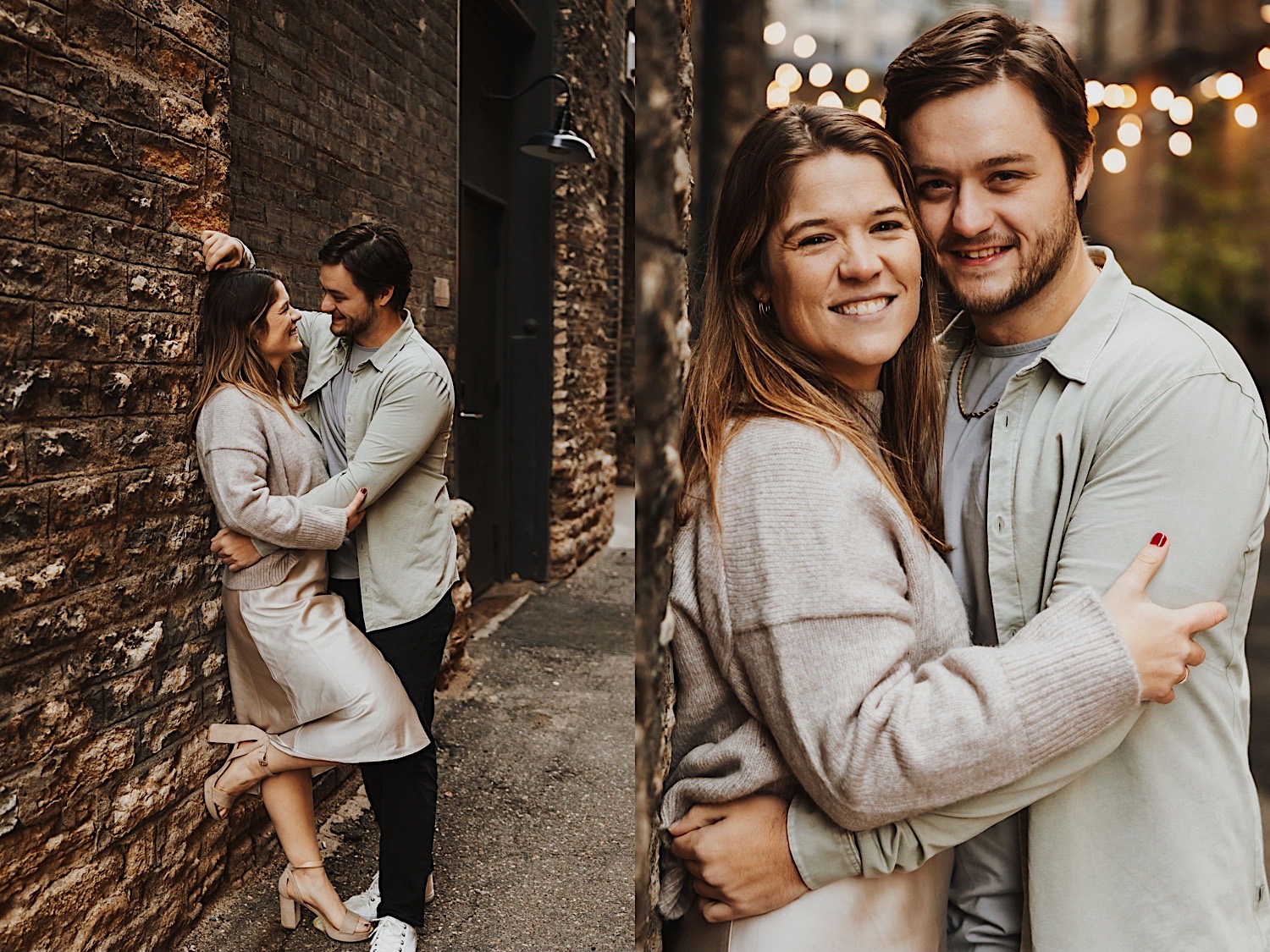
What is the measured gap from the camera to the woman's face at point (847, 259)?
108 centimetres

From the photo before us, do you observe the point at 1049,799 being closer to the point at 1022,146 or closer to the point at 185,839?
the point at 1022,146

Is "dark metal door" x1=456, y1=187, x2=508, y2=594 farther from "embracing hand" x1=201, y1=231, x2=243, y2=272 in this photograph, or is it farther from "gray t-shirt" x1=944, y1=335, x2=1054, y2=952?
"gray t-shirt" x1=944, y1=335, x2=1054, y2=952

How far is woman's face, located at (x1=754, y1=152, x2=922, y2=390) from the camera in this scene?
3.53 feet

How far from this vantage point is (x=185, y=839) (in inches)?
70.1

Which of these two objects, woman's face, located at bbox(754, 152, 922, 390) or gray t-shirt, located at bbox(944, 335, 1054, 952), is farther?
gray t-shirt, located at bbox(944, 335, 1054, 952)

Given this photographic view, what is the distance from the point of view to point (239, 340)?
1.69 meters

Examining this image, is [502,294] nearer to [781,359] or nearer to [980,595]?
[781,359]

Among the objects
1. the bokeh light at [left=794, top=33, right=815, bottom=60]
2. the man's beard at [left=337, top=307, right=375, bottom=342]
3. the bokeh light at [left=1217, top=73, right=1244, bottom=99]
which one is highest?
the bokeh light at [left=1217, top=73, right=1244, bottom=99]

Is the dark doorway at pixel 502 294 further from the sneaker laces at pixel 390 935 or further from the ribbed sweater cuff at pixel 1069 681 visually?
the ribbed sweater cuff at pixel 1069 681

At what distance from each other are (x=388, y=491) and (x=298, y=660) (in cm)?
38

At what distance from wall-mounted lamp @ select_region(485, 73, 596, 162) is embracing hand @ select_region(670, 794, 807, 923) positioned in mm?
2139

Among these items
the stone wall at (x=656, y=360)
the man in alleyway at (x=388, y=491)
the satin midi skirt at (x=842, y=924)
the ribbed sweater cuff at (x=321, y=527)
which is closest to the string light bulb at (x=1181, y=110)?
the stone wall at (x=656, y=360)

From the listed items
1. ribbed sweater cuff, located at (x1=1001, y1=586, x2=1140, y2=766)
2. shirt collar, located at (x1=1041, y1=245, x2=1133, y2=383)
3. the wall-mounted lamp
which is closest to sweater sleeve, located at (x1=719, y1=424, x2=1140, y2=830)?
ribbed sweater cuff, located at (x1=1001, y1=586, x2=1140, y2=766)

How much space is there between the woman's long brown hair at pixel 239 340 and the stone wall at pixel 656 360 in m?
1.02
